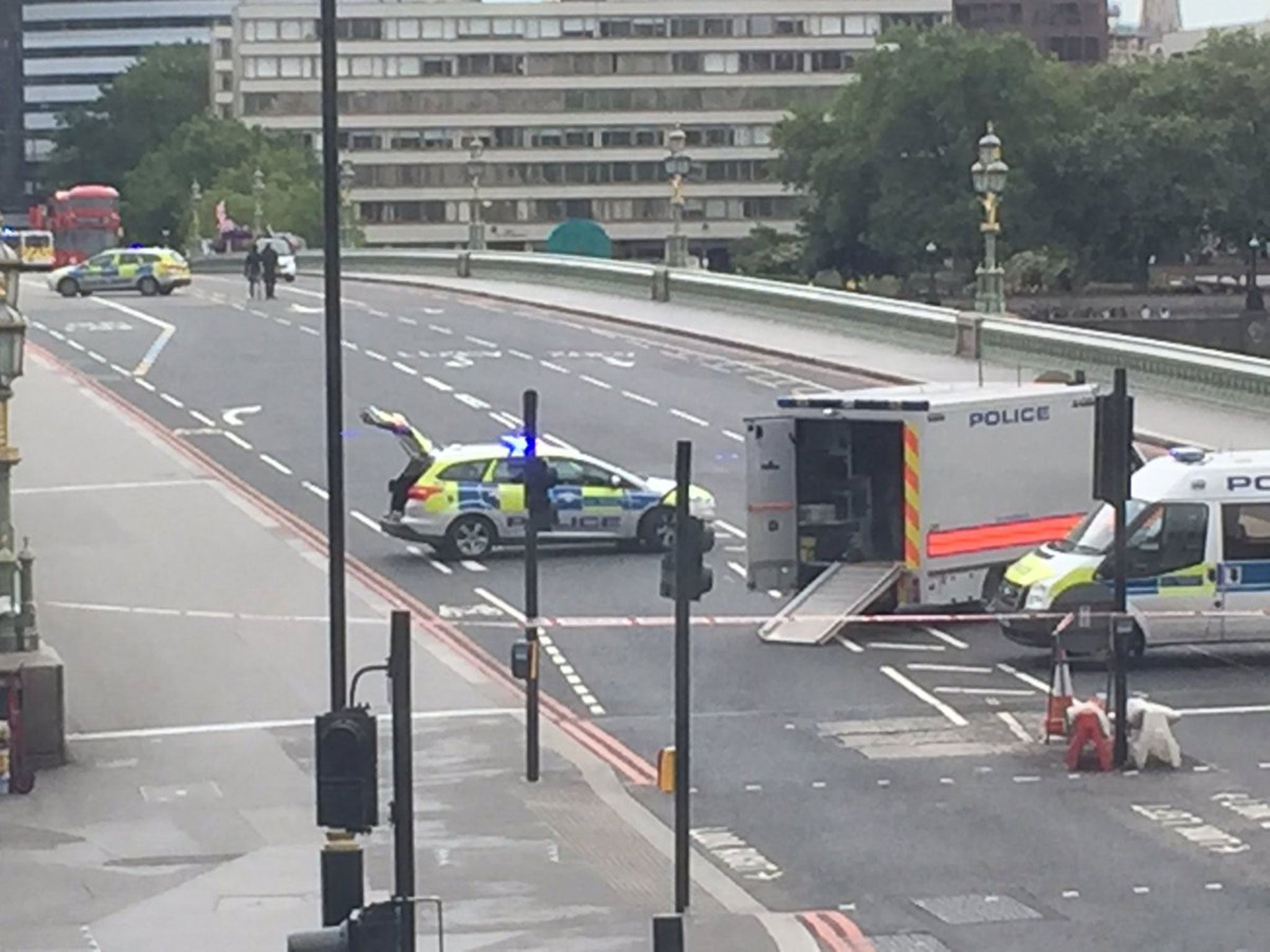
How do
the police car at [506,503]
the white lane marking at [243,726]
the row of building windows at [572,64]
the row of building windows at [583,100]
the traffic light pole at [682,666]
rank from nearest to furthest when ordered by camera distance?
the traffic light pole at [682,666] → the white lane marking at [243,726] → the police car at [506,503] → the row of building windows at [572,64] → the row of building windows at [583,100]

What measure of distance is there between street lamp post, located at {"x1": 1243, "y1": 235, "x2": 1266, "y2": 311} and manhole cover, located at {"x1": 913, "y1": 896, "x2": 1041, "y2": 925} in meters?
91.8

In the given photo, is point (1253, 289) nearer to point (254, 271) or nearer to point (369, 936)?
point (254, 271)

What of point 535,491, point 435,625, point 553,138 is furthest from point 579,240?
point 535,491

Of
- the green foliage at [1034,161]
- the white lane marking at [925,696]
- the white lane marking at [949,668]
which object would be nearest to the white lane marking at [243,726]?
the white lane marking at [925,696]

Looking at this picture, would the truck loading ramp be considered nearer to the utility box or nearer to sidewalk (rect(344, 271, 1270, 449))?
the utility box

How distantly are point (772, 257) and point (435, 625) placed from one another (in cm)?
10796

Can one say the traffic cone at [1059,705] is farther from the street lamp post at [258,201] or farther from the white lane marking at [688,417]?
the street lamp post at [258,201]

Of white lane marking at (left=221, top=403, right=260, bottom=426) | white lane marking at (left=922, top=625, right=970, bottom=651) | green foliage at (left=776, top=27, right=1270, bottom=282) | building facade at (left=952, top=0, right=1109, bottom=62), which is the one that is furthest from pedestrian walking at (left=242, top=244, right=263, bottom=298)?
building facade at (left=952, top=0, right=1109, bottom=62)

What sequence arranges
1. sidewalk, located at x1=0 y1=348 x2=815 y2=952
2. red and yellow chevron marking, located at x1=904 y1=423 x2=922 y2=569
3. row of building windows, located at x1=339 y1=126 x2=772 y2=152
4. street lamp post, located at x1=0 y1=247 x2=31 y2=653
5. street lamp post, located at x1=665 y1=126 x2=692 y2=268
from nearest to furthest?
1. sidewalk, located at x1=0 y1=348 x2=815 y2=952
2. street lamp post, located at x1=0 y1=247 x2=31 y2=653
3. red and yellow chevron marking, located at x1=904 y1=423 x2=922 y2=569
4. street lamp post, located at x1=665 y1=126 x2=692 y2=268
5. row of building windows, located at x1=339 y1=126 x2=772 y2=152

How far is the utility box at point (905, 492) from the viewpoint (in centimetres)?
3002

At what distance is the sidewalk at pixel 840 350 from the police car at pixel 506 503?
1218 cm

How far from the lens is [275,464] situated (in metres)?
44.0

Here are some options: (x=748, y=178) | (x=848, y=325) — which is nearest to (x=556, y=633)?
(x=848, y=325)

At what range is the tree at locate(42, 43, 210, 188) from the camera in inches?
7264
